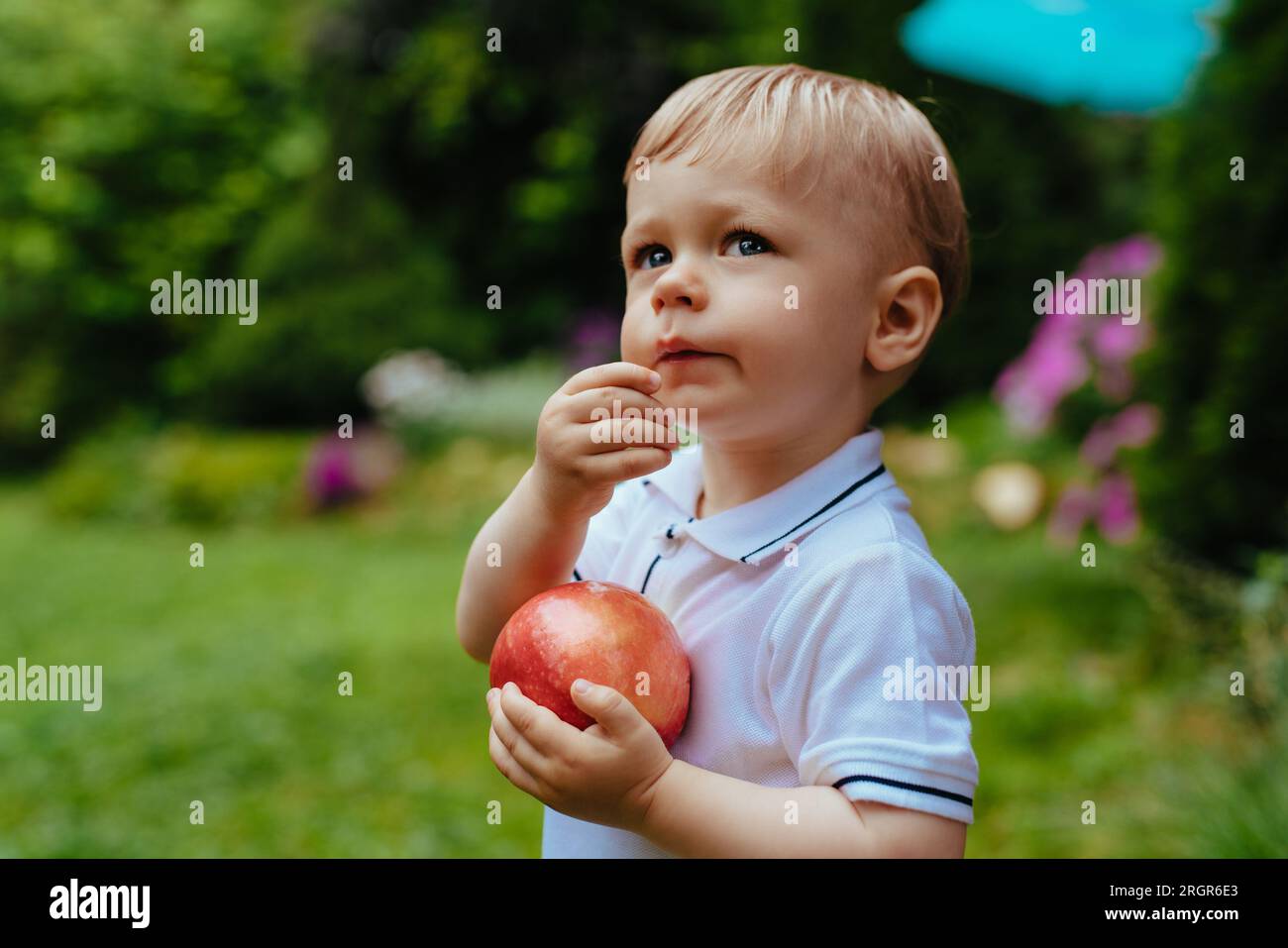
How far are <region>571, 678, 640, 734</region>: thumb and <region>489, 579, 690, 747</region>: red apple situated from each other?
0.10ft

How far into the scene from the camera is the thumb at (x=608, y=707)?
1.22m

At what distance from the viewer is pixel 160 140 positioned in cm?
1184

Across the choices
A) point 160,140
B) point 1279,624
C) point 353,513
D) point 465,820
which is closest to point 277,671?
point 465,820

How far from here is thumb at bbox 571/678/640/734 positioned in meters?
1.22

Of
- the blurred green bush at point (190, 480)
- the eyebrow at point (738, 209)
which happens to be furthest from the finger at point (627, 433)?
the blurred green bush at point (190, 480)

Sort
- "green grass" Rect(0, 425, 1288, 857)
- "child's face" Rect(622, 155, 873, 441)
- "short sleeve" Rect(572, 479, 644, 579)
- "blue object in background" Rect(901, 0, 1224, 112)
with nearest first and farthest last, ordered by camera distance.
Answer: "child's face" Rect(622, 155, 873, 441) → "short sleeve" Rect(572, 479, 644, 579) → "green grass" Rect(0, 425, 1288, 857) → "blue object in background" Rect(901, 0, 1224, 112)

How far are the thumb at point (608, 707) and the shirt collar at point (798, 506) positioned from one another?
0.25 metres

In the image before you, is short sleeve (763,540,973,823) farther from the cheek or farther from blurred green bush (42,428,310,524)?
blurred green bush (42,428,310,524)

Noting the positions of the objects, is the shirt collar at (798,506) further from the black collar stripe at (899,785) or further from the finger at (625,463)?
the black collar stripe at (899,785)
